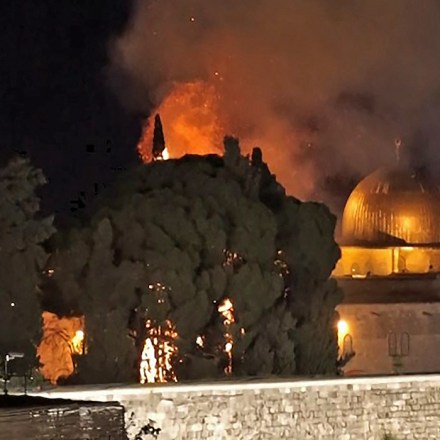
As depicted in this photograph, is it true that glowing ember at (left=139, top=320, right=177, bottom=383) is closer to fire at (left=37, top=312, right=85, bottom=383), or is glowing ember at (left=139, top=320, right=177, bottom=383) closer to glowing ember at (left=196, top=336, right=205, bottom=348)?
glowing ember at (left=196, top=336, right=205, bottom=348)

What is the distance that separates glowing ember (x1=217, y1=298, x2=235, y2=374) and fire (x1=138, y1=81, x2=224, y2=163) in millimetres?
13339

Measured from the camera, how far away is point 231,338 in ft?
67.2

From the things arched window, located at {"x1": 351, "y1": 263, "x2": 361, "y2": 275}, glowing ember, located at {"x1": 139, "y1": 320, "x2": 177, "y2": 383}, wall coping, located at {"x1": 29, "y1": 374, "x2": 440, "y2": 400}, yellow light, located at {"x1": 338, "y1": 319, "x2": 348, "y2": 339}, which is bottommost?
wall coping, located at {"x1": 29, "y1": 374, "x2": 440, "y2": 400}

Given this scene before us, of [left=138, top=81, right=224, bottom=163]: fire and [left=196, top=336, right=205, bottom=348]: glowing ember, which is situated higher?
[left=138, top=81, right=224, bottom=163]: fire

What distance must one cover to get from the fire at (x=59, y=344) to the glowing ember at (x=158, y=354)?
1.04 meters

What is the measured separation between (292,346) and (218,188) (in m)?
2.58

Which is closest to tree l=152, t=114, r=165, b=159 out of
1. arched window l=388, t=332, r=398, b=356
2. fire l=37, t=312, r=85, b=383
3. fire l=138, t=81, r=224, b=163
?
fire l=138, t=81, r=224, b=163

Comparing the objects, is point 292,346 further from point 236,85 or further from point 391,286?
point 236,85

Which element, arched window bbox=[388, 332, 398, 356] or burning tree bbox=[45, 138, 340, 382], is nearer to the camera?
burning tree bbox=[45, 138, 340, 382]

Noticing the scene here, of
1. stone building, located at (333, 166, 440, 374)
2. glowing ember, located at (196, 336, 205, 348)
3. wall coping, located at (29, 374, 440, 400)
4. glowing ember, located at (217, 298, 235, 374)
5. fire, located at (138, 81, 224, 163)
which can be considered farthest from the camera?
fire, located at (138, 81, 224, 163)

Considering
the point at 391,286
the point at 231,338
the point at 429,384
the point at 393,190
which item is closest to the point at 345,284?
the point at 391,286

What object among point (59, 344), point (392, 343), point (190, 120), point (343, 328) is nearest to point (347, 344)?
point (343, 328)

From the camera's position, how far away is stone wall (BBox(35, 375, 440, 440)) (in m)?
16.0

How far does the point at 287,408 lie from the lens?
1720 centimetres
